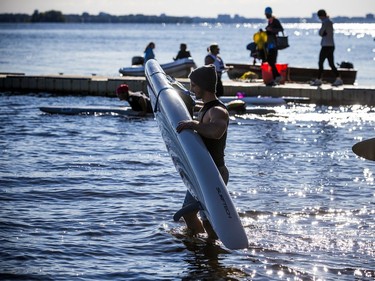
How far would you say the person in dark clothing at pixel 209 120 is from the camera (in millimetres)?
9297

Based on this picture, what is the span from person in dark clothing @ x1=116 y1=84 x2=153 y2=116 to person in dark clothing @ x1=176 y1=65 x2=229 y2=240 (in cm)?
1004

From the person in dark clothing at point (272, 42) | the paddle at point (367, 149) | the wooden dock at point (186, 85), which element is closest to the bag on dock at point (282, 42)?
the person in dark clothing at point (272, 42)

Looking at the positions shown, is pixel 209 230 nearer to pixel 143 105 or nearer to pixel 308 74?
pixel 143 105

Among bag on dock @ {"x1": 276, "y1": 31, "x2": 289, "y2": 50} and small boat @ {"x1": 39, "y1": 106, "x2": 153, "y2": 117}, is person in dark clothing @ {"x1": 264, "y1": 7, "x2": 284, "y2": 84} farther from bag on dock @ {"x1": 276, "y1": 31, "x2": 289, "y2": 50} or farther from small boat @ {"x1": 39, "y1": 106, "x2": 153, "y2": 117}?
small boat @ {"x1": 39, "y1": 106, "x2": 153, "y2": 117}

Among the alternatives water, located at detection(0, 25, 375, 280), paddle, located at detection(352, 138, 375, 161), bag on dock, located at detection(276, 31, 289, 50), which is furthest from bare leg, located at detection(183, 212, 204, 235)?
bag on dock, located at detection(276, 31, 289, 50)

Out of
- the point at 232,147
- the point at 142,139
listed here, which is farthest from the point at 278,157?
the point at 142,139

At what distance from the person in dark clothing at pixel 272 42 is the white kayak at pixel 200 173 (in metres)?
13.6

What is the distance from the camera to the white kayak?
351 inches

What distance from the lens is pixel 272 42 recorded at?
80.3 feet

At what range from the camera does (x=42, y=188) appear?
12.8 meters

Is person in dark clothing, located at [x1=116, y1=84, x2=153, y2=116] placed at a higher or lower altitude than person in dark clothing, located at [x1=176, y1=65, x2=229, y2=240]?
lower

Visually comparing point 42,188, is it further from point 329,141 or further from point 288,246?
point 329,141

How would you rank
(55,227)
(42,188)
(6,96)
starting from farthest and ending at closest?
(6,96), (42,188), (55,227)

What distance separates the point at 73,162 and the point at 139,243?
5.16 m
